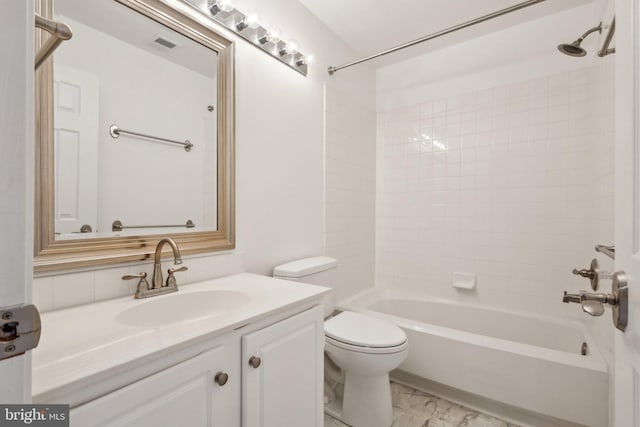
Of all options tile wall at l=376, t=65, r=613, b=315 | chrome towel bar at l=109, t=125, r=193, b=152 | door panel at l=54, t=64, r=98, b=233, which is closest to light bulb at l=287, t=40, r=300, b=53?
chrome towel bar at l=109, t=125, r=193, b=152

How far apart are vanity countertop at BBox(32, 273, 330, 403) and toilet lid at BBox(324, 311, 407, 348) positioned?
52cm

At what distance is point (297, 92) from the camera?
6.35ft

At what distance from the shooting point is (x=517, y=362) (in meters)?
1.59

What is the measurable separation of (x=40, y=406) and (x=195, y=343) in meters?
0.30

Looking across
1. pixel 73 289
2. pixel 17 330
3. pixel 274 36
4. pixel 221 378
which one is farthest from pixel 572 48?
pixel 73 289

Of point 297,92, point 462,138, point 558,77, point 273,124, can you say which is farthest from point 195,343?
point 558,77

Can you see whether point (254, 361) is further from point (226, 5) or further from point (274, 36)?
point (274, 36)

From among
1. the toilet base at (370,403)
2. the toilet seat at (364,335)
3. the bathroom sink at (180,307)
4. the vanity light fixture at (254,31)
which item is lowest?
the toilet base at (370,403)

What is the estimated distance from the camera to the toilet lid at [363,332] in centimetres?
153

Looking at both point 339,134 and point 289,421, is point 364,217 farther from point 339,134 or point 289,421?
point 289,421

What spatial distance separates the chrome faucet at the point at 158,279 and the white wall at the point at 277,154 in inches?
2.5

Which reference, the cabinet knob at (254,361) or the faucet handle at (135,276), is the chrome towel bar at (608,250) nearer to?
the cabinet knob at (254,361)
